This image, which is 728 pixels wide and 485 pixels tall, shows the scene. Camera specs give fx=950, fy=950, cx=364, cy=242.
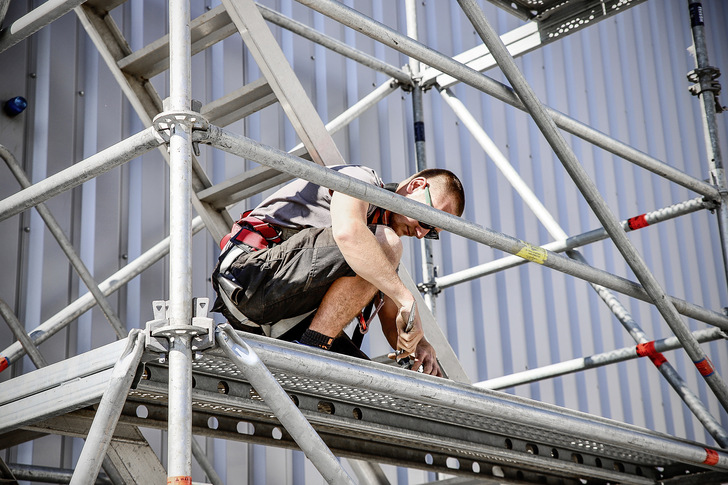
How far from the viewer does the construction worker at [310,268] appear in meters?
3.69

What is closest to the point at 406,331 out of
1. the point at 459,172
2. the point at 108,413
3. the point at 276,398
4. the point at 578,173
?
the point at 276,398

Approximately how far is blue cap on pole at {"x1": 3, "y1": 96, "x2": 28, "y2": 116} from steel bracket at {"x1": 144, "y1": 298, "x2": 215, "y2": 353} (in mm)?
3157

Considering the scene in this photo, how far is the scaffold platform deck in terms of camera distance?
3.13 meters

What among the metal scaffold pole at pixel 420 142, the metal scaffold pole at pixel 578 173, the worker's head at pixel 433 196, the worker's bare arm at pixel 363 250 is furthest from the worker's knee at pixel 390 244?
the metal scaffold pole at pixel 420 142

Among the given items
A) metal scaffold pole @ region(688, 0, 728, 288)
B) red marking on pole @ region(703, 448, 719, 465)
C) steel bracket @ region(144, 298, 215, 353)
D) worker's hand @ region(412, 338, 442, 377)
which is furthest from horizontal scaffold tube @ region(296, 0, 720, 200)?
red marking on pole @ region(703, 448, 719, 465)

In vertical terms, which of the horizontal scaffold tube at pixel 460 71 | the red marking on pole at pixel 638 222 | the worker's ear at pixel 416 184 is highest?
the horizontal scaffold tube at pixel 460 71

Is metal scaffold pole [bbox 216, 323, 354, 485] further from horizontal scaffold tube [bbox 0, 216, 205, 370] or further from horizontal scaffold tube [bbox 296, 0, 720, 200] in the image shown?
horizontal scaffold tube [bbox 0, 216, 205, 370]

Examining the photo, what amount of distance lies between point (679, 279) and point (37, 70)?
7.14 metres

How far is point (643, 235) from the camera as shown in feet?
32.5

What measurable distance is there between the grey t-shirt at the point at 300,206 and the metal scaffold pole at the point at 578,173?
0.91 meters

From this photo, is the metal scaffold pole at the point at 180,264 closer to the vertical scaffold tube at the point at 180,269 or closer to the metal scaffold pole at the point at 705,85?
the vertical scaffold tube at the point at 180,269

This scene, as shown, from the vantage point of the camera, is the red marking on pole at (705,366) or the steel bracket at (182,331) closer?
the steel bracket at (182,331)

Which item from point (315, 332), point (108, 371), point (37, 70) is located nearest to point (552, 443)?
point (315, 332)

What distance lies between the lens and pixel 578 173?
15.2 ft
